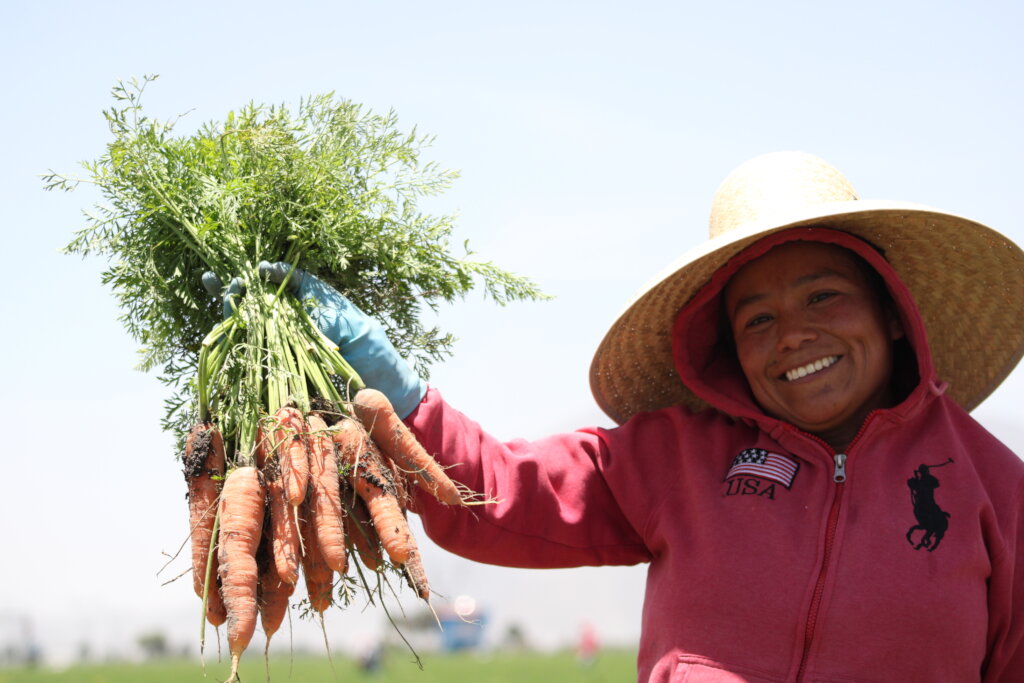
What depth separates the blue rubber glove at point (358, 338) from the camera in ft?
8.58

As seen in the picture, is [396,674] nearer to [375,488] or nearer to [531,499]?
[531,499]

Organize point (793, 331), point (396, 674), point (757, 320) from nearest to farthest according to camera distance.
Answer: point (793, 331) → point (757, 320) → point (396, 674)

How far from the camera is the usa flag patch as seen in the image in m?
2.61

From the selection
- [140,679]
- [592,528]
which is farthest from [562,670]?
[592,528]

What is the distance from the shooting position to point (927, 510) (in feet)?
8.07

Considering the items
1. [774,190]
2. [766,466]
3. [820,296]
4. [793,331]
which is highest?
[774,190]

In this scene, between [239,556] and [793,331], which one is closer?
[239,556]

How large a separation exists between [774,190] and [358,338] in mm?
1289

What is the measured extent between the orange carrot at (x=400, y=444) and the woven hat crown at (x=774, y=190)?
114 centimetres

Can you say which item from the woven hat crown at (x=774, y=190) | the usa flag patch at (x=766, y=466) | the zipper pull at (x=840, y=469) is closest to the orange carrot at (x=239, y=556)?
the usa flag patch at (x=766, y=466)

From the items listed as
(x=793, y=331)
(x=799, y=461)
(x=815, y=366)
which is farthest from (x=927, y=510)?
(x=793, y=331)

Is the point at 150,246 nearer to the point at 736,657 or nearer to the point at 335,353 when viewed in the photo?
the point at 335,353

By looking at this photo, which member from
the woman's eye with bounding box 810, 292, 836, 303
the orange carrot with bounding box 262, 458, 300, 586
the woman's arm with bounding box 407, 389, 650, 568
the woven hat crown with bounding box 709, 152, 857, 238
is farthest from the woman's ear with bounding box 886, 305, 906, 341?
the orange carrot with bounding box 262, 458, 300, 586

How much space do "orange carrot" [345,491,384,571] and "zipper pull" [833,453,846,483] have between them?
1202 millimetres
